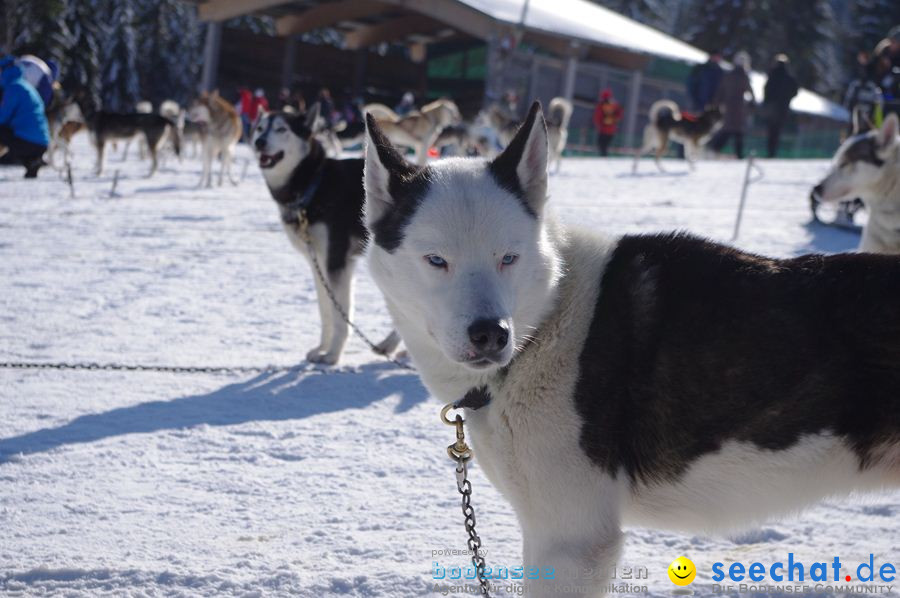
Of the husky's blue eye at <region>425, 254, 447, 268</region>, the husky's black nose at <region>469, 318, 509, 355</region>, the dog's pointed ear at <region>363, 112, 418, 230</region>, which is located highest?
the dog's pointed ear at <region>363, 112, 418, 230</region>

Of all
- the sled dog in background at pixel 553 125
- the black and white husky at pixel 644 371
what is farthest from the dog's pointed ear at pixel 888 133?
the sled dog in background at pixel 553 125

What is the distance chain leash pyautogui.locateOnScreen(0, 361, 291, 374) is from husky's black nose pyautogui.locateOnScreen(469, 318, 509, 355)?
9.57ft

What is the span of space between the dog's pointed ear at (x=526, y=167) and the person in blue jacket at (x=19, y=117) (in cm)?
880

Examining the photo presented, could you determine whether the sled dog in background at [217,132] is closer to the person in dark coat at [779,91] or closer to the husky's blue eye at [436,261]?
the person in dark coat at [779,91]

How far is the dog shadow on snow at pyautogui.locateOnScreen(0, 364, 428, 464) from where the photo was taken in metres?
3.57

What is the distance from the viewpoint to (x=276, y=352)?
5141mm

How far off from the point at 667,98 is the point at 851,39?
22.2 metres

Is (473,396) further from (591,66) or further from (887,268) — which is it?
(591,66)

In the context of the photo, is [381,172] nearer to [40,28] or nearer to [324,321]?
[324,321]

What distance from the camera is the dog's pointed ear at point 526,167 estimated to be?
2230mm

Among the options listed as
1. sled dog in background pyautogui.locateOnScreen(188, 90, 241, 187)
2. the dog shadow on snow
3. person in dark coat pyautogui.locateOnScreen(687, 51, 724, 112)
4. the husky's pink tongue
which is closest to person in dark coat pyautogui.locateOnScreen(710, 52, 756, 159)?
person in dark coat pyautogui.locateOnScreen(687, 51, 724, 112)

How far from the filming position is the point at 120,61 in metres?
39.4

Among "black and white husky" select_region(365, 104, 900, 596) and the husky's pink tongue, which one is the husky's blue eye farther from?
the husky's pink tongue

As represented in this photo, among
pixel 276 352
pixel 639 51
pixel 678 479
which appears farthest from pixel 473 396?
pixel 639 51
